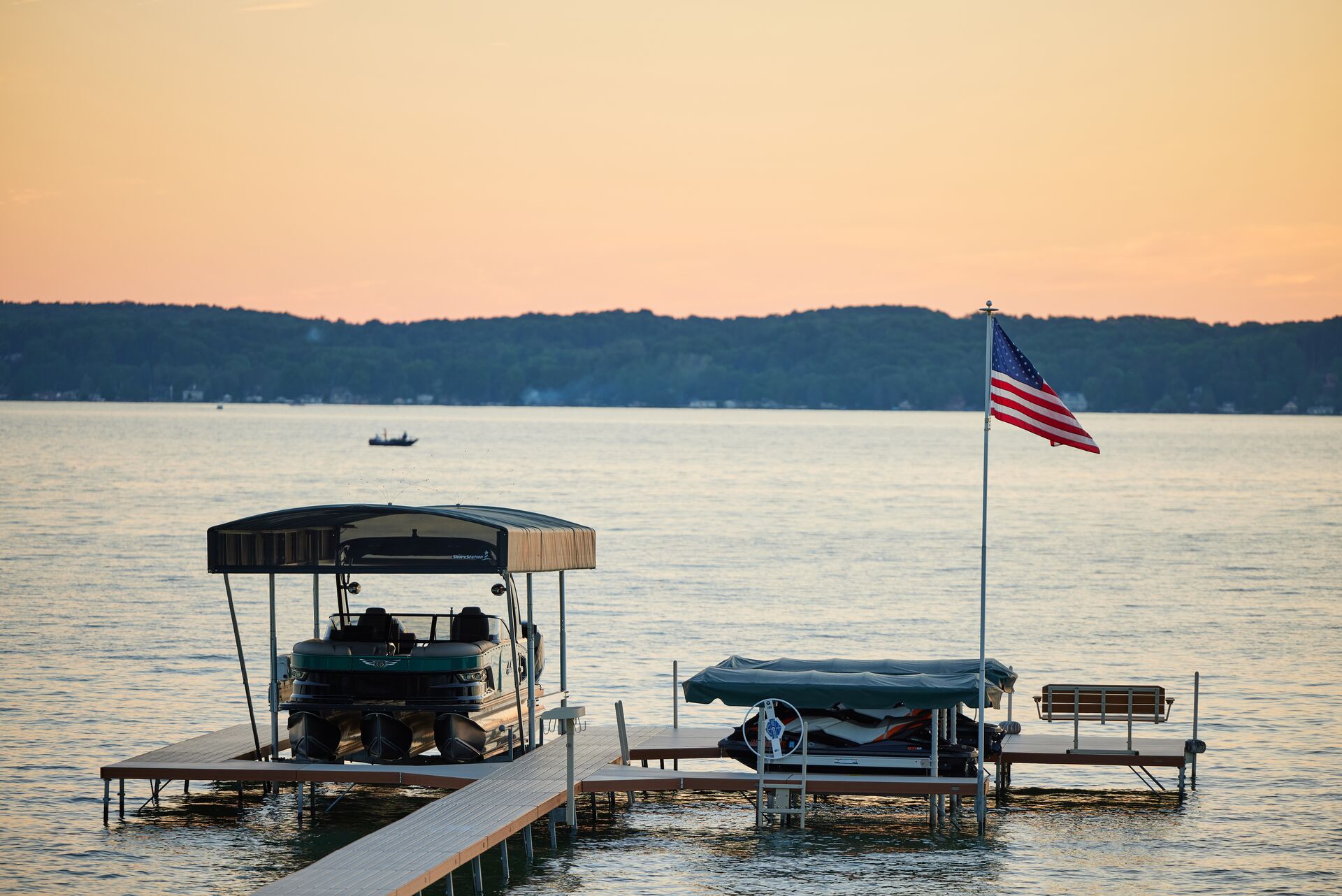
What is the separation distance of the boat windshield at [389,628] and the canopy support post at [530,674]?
0.36 m

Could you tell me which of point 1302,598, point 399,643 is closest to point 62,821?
point 399,643

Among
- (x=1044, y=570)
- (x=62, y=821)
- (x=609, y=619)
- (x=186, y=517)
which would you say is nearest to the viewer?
(x=62, y=821)

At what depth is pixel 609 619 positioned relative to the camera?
43000 mm

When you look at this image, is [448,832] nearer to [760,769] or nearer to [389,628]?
[760,769]

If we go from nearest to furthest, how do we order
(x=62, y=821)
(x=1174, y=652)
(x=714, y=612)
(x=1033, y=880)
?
(x=1033, y=880)
(x=62, y=821)
(x=1174, y=652)
(x=714, y=612)

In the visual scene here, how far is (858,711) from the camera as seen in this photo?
18234 millimetres

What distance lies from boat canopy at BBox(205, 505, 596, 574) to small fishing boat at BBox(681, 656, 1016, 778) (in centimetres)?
236

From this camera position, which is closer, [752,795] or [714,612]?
[752,795]

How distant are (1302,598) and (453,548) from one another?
1563 inches

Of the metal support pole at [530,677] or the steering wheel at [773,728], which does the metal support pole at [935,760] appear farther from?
the metal support pole at [530,677]

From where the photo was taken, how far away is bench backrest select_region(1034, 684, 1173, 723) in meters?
19.8

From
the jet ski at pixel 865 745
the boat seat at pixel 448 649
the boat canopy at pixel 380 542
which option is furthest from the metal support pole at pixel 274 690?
the jet ski at pixel 865 745

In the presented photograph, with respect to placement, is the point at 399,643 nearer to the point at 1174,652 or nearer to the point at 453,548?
the point at 453,548

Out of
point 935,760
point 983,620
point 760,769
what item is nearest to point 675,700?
point 760,769
